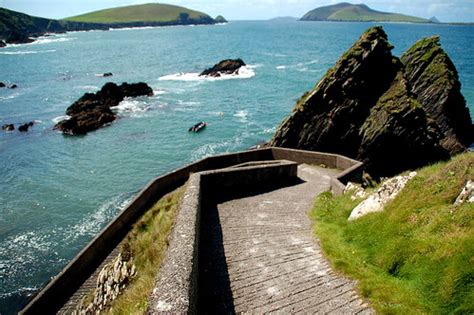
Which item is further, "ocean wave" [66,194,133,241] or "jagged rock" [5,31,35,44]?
"jagged rock" [5,31,35,44]

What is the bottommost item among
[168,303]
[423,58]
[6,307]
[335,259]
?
[6,307]

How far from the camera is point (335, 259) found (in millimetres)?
9023

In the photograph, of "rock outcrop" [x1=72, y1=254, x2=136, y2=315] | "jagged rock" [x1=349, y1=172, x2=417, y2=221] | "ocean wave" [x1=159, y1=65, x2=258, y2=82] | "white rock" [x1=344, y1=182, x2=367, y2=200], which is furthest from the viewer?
"ocean wave" [x1=159, y1=65, x2=258, y2=82]

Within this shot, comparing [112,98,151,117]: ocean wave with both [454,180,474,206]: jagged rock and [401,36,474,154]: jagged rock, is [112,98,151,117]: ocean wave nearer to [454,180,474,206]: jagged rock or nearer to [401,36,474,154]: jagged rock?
[401,36,474,154]: jagged rock

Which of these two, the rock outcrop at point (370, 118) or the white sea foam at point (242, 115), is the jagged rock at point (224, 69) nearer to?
the white sea foam at point (242, 115)

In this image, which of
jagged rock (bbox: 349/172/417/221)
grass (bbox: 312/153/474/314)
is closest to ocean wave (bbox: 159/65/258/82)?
jagged rock (bbox: 349/172/417/221)

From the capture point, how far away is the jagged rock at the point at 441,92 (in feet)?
121

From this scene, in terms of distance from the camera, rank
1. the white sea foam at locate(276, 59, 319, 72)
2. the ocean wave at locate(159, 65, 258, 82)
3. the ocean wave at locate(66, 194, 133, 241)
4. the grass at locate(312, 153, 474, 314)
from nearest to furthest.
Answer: the grass at locate(312, 153, 474, 314), the ocean wave at locate(66, 194, 133, 241), the ocean wave at locate(159, 65, 258, 82), the white sea foam at locate(276, 59, 319, 72)

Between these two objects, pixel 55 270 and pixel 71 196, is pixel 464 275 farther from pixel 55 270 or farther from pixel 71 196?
pixel 71 196

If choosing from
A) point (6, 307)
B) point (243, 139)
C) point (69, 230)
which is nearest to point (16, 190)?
point (69, 230)

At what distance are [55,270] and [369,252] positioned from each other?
60.4 feet

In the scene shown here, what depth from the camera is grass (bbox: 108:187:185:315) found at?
788 centimetres

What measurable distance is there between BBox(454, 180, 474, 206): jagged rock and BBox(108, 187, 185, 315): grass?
723 cm

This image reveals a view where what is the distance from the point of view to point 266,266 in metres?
8.91
